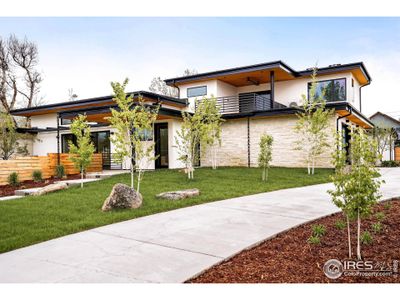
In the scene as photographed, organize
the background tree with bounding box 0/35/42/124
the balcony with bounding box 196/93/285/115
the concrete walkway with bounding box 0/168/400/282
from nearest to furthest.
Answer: the concrete walkway with bounding box 0/168/400/282 → the balcony with bounding box 196/93/285/115 → the background tree with bounding box 0/35/42/124

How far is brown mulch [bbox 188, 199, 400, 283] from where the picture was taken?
3.07m

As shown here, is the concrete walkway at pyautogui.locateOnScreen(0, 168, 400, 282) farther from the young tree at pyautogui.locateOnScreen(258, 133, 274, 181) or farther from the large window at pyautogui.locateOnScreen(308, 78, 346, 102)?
the large window at pyautogui.locateOnScreen(308, 78, 346, 102)

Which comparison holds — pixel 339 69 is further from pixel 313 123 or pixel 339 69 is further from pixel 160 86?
pixel 160 86

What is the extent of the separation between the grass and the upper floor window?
10040 mm

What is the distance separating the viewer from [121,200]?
6.53 meters

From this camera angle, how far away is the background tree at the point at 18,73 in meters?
26.2

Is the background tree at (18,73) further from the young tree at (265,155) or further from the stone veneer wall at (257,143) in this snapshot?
the young tree at (265,155)

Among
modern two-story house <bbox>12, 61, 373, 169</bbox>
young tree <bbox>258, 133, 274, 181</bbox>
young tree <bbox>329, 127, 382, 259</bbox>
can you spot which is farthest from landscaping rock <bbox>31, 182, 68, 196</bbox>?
young tree <bbox>329, 127, 382, 259</bbox>

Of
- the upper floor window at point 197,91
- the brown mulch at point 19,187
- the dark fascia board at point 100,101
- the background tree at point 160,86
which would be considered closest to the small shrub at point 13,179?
the brown mulch at point 19,187

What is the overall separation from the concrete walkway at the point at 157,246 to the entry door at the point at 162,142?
1092 cm

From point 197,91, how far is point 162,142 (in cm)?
489
